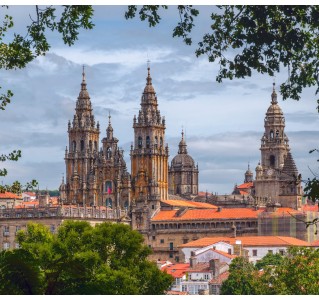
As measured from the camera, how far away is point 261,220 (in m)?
99.9

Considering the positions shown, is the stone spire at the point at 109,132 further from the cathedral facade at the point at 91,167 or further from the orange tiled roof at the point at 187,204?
the orange tiled roof at the point at 187,204

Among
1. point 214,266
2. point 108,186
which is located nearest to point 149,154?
point 108,186

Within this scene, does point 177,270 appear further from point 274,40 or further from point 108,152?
point 274,40

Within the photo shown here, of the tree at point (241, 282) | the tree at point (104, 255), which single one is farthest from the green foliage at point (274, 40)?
the tree at point (241, 282)

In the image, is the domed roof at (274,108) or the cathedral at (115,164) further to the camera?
the domed roof at (274,108)

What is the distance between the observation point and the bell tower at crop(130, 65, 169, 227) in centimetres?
10875

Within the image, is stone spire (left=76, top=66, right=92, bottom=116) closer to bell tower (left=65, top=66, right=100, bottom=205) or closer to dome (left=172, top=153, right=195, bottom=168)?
bell tower (left=65, top=66, right=100, bottom=205)

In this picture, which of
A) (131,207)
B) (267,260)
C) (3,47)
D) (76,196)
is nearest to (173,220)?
(131,207)

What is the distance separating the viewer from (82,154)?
114m

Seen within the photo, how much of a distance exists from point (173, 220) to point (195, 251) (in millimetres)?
15990

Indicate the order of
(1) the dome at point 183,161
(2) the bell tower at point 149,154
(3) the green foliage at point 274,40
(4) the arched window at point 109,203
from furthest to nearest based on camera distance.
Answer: (1) the dome at point 183,161, (4) the arched window at point 109,203, (2) the bell tower at point 149,154, (3) the green foliage at point 274,40

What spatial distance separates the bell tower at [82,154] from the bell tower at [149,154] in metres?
4.17

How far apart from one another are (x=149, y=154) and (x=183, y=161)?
21.4 metres

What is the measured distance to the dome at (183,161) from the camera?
131 m
